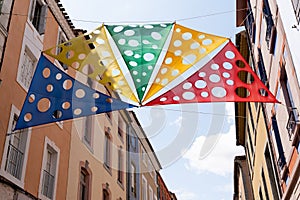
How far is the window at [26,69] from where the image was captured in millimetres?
12492

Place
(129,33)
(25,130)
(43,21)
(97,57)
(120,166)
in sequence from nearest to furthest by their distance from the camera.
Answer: (129,33)
(97,57)
(25,130)
(43,21)
(120,166)

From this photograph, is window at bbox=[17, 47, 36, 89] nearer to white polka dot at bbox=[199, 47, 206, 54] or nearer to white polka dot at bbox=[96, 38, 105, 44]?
white polka dot at bbox=[96, 38, 105, 44]

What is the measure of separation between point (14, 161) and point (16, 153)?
260 mm

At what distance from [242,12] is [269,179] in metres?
7.96

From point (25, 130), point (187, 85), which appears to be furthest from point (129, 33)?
point (25, 130)

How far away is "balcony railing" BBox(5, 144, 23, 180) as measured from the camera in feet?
36.0

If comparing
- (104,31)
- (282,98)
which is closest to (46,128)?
(104,31)

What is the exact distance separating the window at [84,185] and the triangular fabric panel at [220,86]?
8.02m

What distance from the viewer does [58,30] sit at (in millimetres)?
16141

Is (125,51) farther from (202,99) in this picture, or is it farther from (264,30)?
(264,30)

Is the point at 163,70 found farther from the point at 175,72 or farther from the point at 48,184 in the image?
the point at 48,184

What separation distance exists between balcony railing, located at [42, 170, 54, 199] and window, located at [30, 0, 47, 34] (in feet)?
17.6

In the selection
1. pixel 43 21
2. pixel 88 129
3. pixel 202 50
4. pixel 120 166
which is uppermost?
pixel 43 21

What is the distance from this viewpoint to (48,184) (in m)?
12.9
